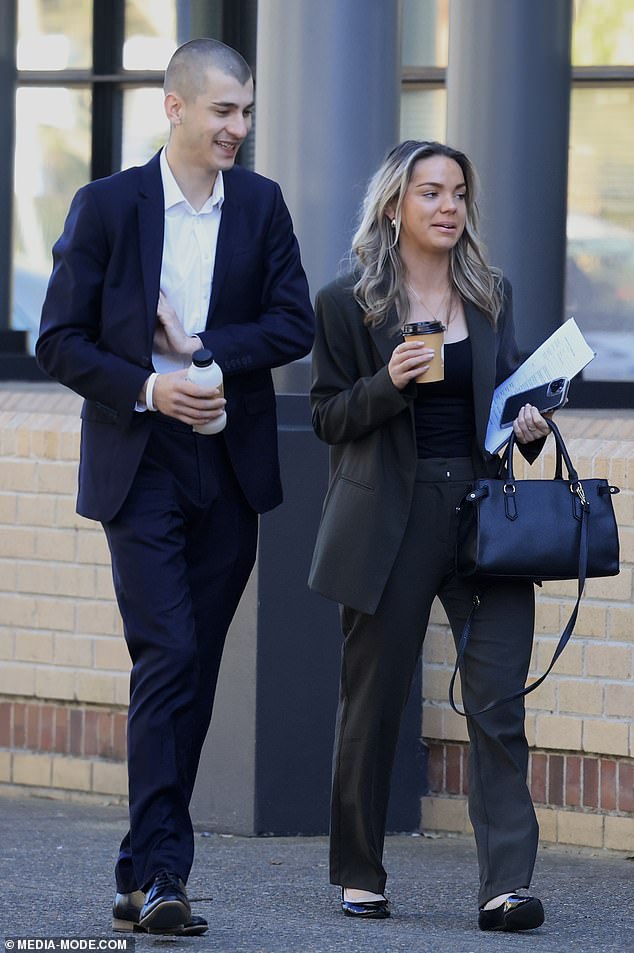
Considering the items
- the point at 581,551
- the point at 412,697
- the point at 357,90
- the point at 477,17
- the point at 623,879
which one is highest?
the point at 477,17

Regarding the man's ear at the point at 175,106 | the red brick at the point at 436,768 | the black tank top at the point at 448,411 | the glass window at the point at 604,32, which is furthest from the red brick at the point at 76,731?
the glass window at the point at 604,32

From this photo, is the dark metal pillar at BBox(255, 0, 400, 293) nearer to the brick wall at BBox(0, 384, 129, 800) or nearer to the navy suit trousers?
the brick wall at BBox(0, 384, 129, 800)

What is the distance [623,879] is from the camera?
18.4ft

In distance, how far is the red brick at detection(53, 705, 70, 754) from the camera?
265 inches

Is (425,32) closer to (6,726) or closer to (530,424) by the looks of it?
(6,726)

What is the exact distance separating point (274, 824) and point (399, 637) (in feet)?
4.85

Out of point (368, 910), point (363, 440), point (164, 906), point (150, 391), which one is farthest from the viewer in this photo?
point (368, 910)

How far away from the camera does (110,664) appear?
6621mm

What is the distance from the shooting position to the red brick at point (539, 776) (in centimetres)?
607

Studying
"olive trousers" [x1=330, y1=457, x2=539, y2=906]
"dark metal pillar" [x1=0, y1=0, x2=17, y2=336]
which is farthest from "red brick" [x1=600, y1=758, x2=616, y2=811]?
"dark metal pillar" [x1=0, y1=0, x2=17, y2=336]

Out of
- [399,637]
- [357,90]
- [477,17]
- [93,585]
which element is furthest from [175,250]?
[477,17]

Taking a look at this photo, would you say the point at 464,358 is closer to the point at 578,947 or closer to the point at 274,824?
the point at 578,947

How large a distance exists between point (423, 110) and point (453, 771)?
3.55 metres

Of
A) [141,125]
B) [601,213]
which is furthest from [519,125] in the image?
[141,125]
